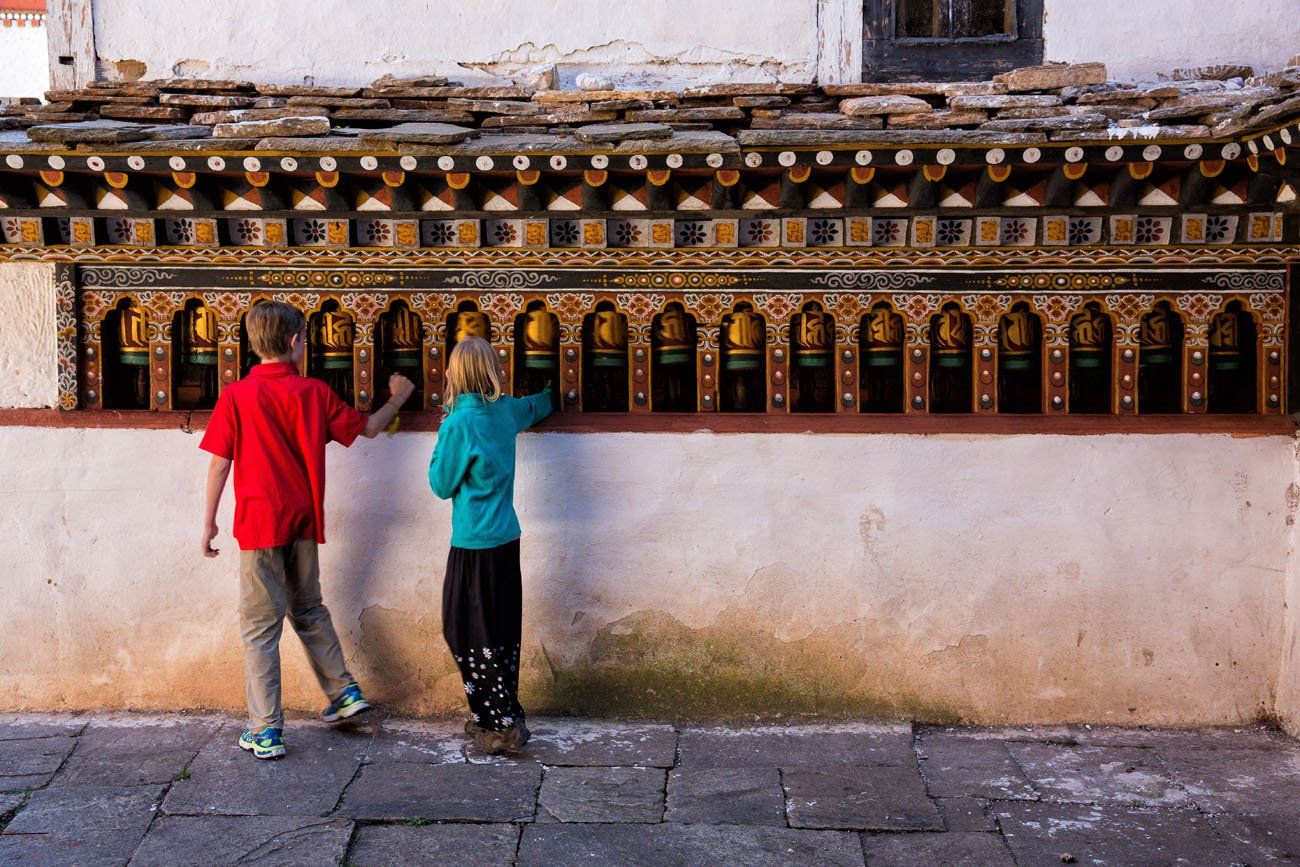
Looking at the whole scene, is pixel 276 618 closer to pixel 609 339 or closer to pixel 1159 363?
pixel 609 339

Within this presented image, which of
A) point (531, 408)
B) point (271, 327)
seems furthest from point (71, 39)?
point (531, 408)

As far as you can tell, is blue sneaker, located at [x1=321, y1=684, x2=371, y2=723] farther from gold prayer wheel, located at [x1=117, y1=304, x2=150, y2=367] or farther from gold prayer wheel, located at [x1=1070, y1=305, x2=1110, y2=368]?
gold prayer wheel, located at [x1=1070, y1=305, x2=1110, y2=368]

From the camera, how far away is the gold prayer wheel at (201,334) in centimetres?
481

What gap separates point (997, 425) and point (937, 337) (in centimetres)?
44

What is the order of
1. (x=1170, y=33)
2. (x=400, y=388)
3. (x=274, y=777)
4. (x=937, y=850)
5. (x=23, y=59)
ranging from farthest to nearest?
(x=23, y=59), (x=1170, y=33), (x=400, y=388), (x=274, y=777), (x=937, y=850)

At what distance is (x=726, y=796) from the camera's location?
400 cm

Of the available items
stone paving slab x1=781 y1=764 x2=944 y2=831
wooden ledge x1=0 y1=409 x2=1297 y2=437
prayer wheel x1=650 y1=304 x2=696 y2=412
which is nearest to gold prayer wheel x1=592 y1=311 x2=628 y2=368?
prayer wheel x1=650 y1=304 x2=696 y2=412

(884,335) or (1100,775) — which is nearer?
(1100,775)

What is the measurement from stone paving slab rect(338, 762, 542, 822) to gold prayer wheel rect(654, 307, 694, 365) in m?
1.71

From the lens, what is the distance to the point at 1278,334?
451 centimetres

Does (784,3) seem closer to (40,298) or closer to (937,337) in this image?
(937,337)

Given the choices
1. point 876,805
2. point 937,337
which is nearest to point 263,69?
point 937,337

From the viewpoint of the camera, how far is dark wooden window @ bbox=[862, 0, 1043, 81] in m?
4.94

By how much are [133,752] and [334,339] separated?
180 centimetres
